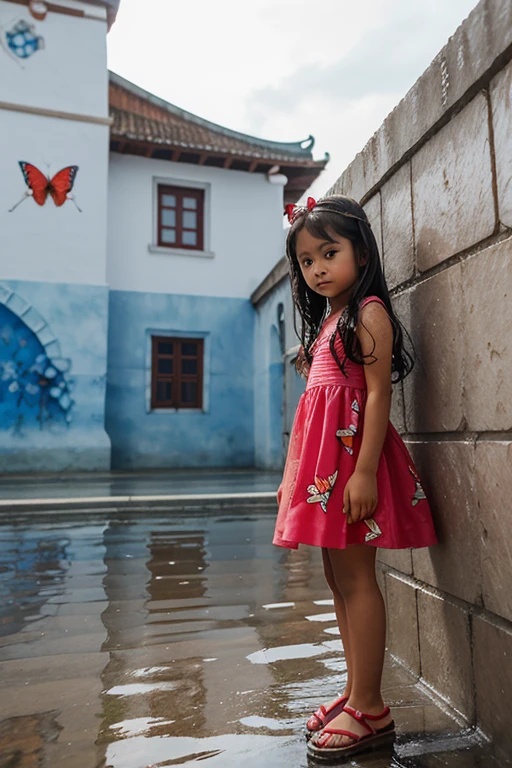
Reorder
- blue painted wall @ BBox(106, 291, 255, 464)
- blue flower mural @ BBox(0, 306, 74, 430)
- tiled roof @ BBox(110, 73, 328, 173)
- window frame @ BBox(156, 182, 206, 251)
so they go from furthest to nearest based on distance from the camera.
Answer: window frame @ BBox(156, 182, 206, 251)
tiled roof @ BBox(110, 73, 328, 173)
blue painted wall @ BBox(106, 291, 255, 464)
blue flower mural @ BBox(0, 306, 74, 430)

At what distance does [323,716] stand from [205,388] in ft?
33.9

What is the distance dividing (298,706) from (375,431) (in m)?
0.76

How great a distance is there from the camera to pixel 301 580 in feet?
10.1

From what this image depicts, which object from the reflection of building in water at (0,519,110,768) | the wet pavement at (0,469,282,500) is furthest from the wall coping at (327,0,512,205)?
the wet pavement at (0,469,282,500)

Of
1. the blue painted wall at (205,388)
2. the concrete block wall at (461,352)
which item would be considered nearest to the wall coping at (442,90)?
the concrete block wall at (461,352)

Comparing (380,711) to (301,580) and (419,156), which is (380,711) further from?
(301,580)

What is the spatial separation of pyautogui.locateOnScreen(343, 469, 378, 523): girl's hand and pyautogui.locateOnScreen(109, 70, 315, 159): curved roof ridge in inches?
491

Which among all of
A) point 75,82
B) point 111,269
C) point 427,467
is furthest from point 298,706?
point 75,82

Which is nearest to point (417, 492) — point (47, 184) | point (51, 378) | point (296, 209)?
point (296, 209)

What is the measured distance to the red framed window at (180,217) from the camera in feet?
38.9

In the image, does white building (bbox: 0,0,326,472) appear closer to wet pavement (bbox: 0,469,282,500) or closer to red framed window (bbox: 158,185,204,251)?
red framed window (bbox: 158,185,204,251)

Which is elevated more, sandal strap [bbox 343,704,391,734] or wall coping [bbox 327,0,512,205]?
wall coping [bbox 327,0,512,205]

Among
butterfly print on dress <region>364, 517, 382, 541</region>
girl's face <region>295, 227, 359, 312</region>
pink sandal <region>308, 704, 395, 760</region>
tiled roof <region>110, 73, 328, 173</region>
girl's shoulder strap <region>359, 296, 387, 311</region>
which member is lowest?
pink sandal <region>308, 704, 395, 760</region>

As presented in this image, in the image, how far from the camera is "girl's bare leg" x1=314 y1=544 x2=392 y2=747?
1410mm
